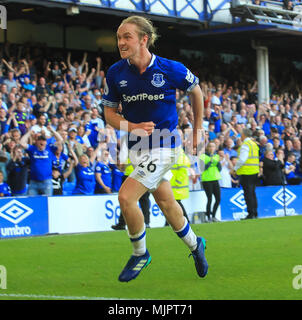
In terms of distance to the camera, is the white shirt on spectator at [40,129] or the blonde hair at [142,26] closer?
the blonde hair at [142,26]

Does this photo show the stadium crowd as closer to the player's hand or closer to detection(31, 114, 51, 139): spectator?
detection(31, 114, 51, 139): spectator

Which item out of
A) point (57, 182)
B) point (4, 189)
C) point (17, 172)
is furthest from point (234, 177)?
point (4, 189)

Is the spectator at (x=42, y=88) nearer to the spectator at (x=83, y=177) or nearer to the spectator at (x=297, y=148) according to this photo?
the spectator at (x=83, y=177)

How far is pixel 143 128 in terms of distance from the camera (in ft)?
23.9

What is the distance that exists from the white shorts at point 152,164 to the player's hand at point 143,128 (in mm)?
245

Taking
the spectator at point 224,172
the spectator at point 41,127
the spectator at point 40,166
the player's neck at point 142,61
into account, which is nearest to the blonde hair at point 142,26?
the player's neck at point 142,61

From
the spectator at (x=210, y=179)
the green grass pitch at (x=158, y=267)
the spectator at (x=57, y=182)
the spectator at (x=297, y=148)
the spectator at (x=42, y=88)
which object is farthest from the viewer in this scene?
the spectator at (x=297, y=148)

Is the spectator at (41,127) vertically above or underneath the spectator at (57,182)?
above

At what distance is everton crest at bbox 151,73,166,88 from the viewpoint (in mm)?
7417

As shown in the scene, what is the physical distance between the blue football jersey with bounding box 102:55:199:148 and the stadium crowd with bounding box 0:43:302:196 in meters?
8.30

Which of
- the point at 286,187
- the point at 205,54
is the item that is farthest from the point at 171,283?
the point at 205,54

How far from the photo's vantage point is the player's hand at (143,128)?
7.29 meters

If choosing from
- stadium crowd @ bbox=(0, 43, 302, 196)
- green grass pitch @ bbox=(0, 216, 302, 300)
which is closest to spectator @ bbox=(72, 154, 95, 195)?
stadium crowd @ bbox=(0, 43, 302, 196)

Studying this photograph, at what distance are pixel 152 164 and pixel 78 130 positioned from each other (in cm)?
1084
